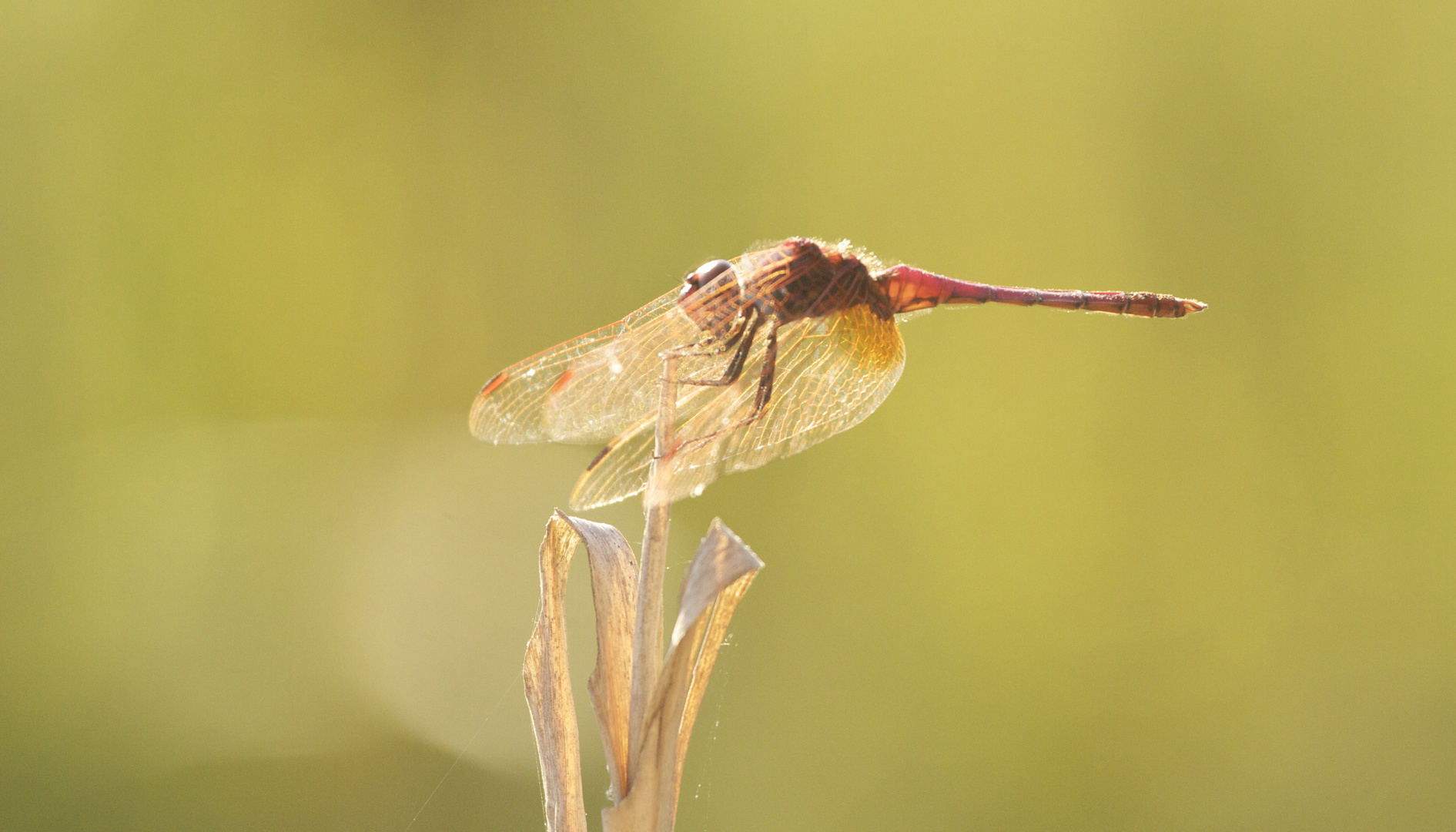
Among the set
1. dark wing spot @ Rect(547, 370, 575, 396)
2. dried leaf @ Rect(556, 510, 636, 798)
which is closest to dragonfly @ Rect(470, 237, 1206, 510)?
dark wing spot @ Rect(547, 370, 575, 396)

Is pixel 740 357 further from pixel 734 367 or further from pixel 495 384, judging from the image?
pixel 495 384

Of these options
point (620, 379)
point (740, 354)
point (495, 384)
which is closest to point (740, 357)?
point (740, 354)

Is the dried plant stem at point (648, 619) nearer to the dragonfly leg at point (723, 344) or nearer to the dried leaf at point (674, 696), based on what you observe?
the dried leaf at point (674, 696)

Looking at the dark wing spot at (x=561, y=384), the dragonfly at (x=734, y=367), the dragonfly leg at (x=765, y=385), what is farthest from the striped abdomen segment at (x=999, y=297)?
the dark wing spot at (x=561, y=384)

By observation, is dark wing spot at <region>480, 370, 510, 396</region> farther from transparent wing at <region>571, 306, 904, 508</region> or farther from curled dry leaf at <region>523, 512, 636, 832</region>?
curled dry leaf at <region>523, 512, 636, 832</region>

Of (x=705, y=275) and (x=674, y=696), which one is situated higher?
(x=705, y=275)

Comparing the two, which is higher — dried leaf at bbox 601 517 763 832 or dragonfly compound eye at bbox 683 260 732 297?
dragonfly compound eye at bbox 683 260 732 297
